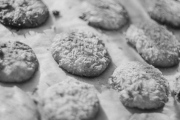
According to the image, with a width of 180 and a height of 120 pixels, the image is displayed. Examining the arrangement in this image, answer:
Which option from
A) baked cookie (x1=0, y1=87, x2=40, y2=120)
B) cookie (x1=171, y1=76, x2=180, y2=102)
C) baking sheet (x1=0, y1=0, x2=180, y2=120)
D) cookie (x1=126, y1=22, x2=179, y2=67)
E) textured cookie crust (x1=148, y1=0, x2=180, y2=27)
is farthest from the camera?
textured cookie crust (x1=148, y1=0, x2=180, y2=27)

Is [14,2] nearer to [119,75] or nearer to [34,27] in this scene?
[34,27]

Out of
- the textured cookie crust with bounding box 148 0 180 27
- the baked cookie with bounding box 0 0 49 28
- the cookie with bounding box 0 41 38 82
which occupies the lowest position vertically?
the cookie with bounding box 0 41 38 82

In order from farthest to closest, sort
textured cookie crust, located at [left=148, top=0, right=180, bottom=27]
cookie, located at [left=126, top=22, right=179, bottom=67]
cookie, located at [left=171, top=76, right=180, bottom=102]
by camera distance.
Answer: textured cookie crust, located at [left=148, top=0, right=180, bottom=27]
cookie, located at [left=126, top=22, right=179, bottom=67]
cookie, located at [left=171, top=76, right=180, bottom=102]

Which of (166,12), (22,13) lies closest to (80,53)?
(22,13)

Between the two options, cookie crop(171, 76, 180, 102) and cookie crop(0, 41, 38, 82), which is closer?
cookie crop(0, 41, 38, 82)

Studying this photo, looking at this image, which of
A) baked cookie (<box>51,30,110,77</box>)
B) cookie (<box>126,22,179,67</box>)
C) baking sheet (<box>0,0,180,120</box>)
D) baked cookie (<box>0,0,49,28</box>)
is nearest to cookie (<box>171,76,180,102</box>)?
baking sheet (<box>0,0,180,120</box>)

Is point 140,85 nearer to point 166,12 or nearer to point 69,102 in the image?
point 69,102

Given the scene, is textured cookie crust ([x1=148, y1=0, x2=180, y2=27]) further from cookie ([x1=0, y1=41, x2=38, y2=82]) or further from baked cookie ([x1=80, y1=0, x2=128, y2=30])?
cookie ([x1=0, y1=41, x2=38, y2=82])
